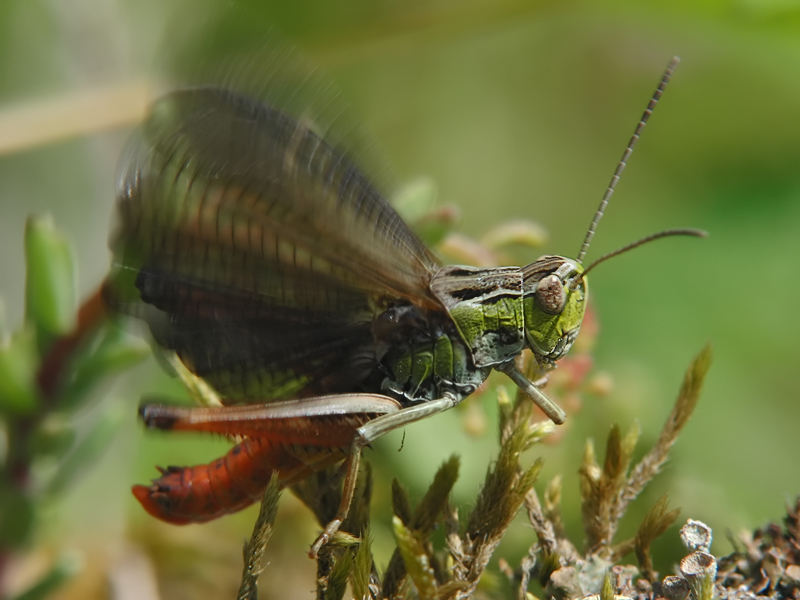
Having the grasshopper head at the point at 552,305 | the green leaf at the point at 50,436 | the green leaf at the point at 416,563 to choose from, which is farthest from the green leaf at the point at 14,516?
the grasshopper head at the point at 552,305

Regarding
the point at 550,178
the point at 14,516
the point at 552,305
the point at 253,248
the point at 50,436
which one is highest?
the point at 253,248

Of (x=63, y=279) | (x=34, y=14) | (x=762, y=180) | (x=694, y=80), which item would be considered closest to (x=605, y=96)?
(x=694, y=80)

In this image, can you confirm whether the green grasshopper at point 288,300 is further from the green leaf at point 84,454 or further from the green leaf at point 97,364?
the green leaf at point 84,454

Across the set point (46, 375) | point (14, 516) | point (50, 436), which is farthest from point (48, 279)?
point (14, 516)

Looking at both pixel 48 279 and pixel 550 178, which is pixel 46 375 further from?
pixel 550 178

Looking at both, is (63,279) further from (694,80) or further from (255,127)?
(694,80)

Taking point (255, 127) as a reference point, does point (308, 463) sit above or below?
below
